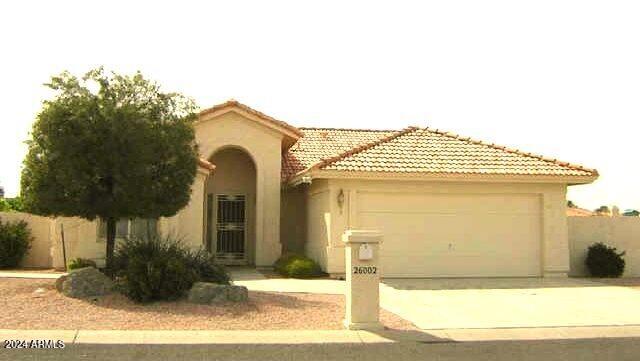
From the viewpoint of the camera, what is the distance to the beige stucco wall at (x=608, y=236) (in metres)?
20.6

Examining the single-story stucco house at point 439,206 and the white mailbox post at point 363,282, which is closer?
the white mailbox post at point 363,282

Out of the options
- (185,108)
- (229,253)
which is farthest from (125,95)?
(229,253)

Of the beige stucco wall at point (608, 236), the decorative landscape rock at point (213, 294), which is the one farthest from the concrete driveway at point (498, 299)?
the decorative landscape rock at point (213, 294)

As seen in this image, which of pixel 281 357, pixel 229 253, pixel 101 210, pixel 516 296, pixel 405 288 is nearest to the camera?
pixel 281 357

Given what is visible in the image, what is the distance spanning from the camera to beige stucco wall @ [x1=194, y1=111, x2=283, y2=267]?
2153 centimetres

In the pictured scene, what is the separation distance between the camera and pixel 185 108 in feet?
47.4

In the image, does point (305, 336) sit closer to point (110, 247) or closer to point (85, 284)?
point (85, 284)

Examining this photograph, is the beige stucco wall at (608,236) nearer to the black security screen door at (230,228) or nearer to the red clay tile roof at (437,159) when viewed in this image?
the red clay tile roof at (437,159)

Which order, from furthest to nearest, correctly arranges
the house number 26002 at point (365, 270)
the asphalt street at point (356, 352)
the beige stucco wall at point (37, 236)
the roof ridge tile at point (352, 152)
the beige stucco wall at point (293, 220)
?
the beige stucco wall at point (293, 220), the beige stucco wall at point (37, 236), the roof ridge tile at point (352, 152), the house number 26002 at point (365, 270), the asphalt street at point (356, 352)

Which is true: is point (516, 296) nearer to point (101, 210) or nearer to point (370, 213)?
point (370, 213)

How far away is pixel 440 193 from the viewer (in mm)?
18984

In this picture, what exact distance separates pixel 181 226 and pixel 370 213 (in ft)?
18.0

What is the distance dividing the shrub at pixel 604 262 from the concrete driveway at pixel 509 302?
129 centimetres

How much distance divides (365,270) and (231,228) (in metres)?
13.1
